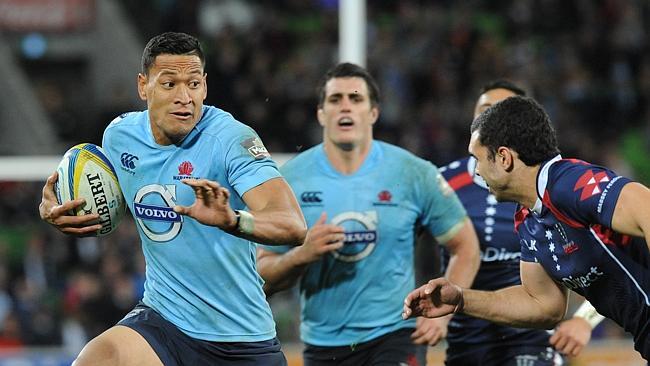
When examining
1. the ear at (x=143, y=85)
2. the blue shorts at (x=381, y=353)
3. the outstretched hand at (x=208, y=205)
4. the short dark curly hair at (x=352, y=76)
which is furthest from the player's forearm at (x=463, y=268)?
the outstretched hand at (x=208, y=205)

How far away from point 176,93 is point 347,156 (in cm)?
155

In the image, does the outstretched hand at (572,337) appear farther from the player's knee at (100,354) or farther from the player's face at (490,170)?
the player's knee at (100,354)

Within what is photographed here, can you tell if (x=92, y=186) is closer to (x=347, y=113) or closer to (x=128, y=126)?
(x=128, y=126)

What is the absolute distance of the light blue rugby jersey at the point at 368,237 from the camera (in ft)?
19.1

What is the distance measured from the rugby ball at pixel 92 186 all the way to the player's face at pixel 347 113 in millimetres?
1461

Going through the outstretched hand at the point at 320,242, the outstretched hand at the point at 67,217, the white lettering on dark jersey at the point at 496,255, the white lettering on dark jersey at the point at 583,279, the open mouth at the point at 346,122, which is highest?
the open mouth at the point at 346,122

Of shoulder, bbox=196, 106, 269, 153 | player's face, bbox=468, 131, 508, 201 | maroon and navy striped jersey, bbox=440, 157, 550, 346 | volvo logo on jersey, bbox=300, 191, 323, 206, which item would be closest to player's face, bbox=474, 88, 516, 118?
maroon and navy striped jersey, bbox=440, 157, 550, 346

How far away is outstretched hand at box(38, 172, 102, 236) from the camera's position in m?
4.63

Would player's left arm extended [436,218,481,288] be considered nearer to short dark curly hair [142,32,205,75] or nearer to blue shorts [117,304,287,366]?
blue shorts [117,304,287,366]

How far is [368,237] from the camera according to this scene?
586cm

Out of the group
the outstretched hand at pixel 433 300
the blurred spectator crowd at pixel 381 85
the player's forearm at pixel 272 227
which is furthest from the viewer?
the blurred spectator crowd at pixel 381 85

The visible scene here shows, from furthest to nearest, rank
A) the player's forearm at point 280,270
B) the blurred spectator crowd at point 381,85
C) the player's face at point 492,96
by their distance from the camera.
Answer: the blurred spectator crowd at point 381,85
the player's face at point 492,96
the player's forearm at point 280,270

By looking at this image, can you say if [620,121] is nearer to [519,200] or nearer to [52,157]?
[52,157]

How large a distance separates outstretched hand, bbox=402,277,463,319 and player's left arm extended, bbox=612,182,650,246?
861 millimetres
